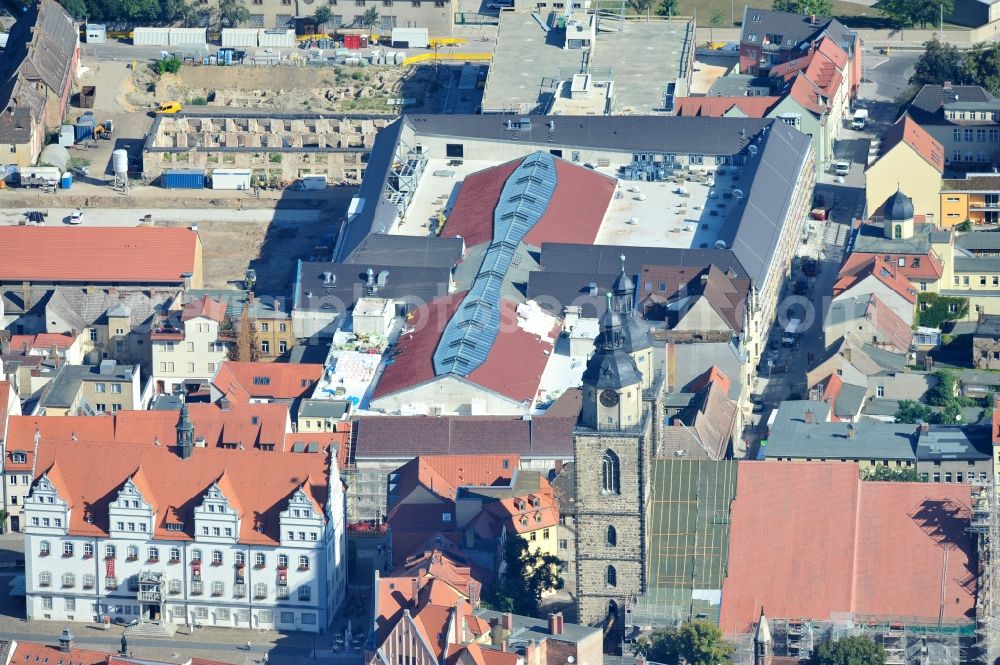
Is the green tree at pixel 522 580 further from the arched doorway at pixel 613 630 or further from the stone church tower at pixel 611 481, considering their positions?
the arched doorway at pixel 613 630

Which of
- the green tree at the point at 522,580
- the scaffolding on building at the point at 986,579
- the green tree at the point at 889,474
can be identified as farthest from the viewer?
the green tree at the point at 889,474

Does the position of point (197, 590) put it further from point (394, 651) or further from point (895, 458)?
point (895, 458)

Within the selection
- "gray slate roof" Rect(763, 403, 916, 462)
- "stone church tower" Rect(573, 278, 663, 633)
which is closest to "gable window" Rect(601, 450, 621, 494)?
"stone church tower" Rect(573, 278, 663, 633)

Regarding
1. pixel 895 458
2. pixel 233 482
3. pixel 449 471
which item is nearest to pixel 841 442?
pixel 895 458

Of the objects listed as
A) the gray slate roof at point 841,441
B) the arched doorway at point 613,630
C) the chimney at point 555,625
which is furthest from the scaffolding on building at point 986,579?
the gray slate roof at point 841,441

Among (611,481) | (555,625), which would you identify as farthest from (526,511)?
(555,625)

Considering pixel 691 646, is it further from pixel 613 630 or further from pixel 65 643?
pixel 65 643

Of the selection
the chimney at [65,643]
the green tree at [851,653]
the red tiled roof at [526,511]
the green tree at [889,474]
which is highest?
the red tiled roof at [526,511]
